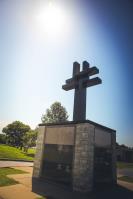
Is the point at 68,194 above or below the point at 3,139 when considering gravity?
below

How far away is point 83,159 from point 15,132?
66977mm

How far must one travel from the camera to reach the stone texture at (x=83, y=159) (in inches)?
367

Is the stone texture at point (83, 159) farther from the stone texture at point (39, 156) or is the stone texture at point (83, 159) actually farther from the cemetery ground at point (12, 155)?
the cemetery ground at point (12, 155)

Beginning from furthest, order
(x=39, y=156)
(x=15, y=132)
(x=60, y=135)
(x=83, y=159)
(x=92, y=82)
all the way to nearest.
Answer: (x=15, y=132) → (x=39, y=156) → (x=92, y=82) → (x=60, y=135) → (x=83, y=159)

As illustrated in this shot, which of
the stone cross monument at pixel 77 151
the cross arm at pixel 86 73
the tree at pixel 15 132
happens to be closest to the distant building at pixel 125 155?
the stone cross monument at pixel 77 151

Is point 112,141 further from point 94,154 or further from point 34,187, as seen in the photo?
point 34,187

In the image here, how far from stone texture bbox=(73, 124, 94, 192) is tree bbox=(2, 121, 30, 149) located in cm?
6343

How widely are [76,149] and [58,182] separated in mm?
2304

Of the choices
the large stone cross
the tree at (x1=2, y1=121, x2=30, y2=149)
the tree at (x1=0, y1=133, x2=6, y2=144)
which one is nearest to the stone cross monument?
the large stone cross

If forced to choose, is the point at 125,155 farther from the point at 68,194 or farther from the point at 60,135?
the point at 68,194

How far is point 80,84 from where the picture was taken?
12.4 metres

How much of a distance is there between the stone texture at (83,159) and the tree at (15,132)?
63.4 metres

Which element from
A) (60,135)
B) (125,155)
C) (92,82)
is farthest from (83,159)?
(125,155)

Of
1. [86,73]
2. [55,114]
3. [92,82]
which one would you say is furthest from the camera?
[55,114]
